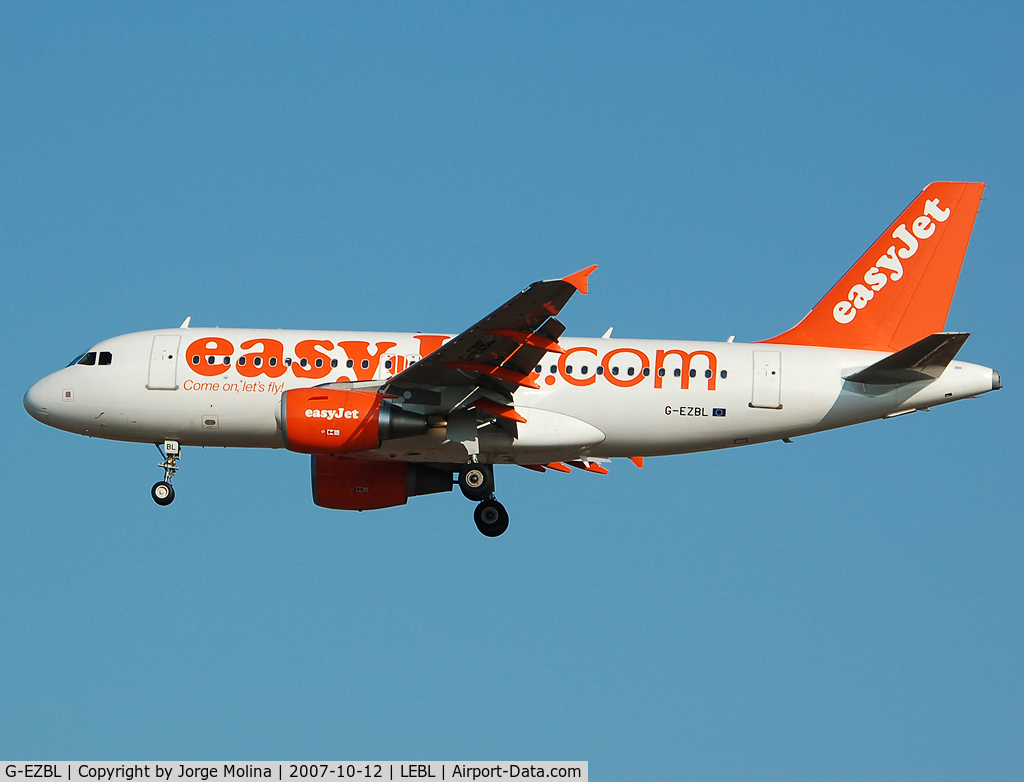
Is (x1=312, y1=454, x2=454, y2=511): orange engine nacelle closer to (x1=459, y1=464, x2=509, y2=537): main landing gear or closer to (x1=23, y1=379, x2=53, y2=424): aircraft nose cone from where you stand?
(x1=459, y1=464, x2=509, y2=537): main landing gear

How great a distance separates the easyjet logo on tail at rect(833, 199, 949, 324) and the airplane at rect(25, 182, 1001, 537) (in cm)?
4

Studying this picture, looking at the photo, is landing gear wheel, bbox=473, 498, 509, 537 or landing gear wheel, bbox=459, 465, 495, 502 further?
landing gear wheel, bbox=473, 498, 509, 537

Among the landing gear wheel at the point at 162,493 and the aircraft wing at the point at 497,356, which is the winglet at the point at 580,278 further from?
the landing gear wheel at the point at 162,493

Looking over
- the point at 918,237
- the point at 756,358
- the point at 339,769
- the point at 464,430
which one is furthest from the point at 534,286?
the point at 918,237

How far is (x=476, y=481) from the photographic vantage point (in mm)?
35094

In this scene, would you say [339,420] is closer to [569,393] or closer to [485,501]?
[485,501]

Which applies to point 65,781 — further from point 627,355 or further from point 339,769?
point 627,355

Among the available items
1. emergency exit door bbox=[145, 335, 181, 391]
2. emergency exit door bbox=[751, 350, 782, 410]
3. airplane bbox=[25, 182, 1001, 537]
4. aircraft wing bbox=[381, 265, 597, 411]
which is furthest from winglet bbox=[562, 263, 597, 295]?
emergency exit door bbox=[145, 335, 181, 391]

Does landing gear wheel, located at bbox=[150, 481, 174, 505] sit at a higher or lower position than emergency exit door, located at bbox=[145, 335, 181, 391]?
lower

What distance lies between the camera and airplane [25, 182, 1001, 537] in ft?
108

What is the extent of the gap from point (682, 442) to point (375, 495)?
337 inches

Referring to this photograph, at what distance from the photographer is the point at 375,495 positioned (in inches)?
1453

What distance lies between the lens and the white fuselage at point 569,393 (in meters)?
34.0

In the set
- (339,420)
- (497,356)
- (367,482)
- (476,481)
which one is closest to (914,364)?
(497,356)
